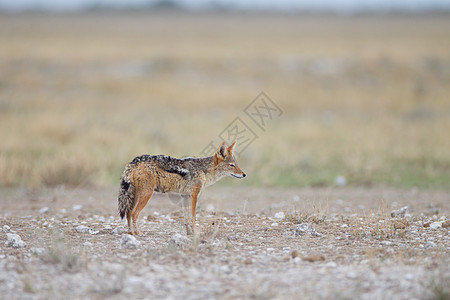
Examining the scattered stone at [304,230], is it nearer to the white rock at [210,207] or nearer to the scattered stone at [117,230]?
the white rock at [210,207]

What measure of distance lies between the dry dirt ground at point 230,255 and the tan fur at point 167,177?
18.7 inches

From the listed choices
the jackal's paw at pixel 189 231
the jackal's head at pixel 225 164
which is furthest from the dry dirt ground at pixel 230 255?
the jackal's head at pixel 225 164

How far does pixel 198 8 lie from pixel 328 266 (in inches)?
4901

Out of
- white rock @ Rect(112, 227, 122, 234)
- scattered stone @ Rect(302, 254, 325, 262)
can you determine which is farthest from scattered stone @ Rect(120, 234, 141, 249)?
scattered stone @ Rect(302, 254, 325, 262)

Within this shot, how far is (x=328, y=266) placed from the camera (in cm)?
566

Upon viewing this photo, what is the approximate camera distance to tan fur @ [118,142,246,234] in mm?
7125

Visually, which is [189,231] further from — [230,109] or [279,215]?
[230,109]

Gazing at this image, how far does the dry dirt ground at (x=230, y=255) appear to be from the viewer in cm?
500

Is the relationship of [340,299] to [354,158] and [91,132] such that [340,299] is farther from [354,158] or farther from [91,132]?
[91,132]

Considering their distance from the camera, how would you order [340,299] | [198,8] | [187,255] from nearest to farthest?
1. [340,299]
2. [187,255]
3. [198,8]

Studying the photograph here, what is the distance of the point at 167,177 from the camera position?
24.1ft

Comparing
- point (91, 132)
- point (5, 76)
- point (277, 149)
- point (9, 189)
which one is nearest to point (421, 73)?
point (277, 149)

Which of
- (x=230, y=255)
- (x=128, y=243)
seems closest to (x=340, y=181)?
(x=230, y=255)

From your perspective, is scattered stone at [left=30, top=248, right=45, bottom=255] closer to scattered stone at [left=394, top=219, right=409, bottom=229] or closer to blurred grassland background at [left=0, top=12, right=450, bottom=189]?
scattered stone at [left=394, top=219, right=409, bottom=229]
